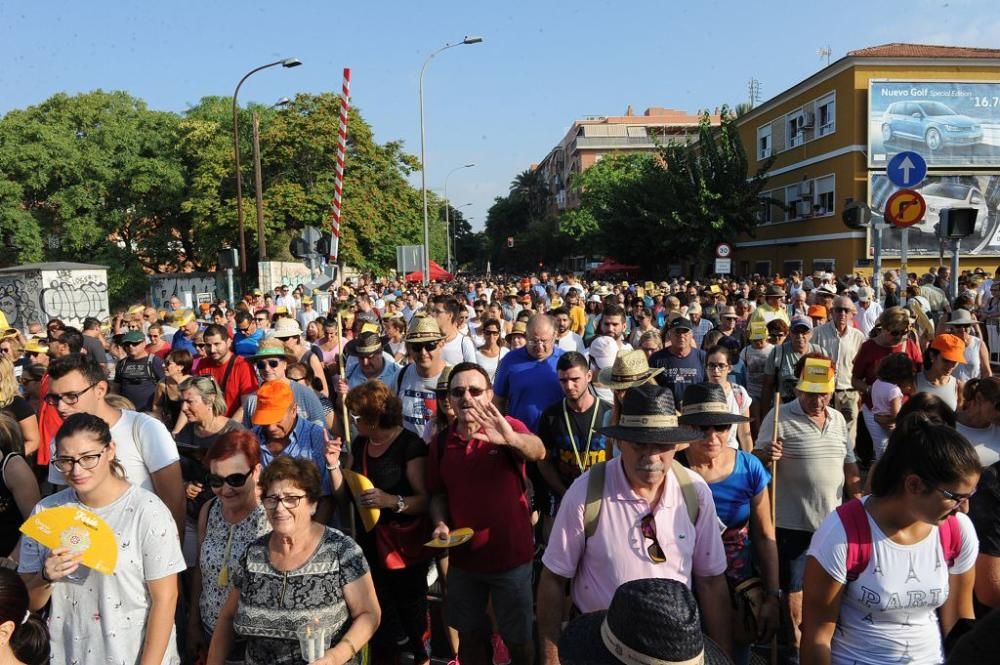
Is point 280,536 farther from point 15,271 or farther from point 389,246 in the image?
point 389,246

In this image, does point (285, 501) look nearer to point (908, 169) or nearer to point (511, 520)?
point (511, 520)

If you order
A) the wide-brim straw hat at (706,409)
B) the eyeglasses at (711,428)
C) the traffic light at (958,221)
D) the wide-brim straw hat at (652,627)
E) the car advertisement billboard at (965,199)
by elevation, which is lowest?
the wide-brim straw hat at (652,627)

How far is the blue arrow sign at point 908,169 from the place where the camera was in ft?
26.3

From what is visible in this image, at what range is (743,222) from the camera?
3419cm

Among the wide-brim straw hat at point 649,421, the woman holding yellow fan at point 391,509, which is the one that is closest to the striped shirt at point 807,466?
the wide-brim straw hat at point 649,421

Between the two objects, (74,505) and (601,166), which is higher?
(601,166)

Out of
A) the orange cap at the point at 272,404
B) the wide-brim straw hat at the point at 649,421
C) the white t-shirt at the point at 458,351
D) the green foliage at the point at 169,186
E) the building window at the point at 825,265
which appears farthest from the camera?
the green foliage at the point at 169,186

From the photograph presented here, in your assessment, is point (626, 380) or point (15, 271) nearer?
point (626, 380)

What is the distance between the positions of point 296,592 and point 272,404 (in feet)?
5.48

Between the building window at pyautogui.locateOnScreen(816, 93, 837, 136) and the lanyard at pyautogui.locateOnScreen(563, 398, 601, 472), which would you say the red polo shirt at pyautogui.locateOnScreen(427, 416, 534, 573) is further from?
the building window at pyautogui.locateOnScreen(816, 93, 837, 136)

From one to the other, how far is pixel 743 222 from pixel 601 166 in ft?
98.7

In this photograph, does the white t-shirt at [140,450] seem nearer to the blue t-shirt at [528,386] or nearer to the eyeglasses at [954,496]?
the blue t-shirt at [528,386]

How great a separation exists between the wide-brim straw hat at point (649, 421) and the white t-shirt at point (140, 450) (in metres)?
2.31

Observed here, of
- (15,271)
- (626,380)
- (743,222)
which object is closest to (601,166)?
(743,222)
